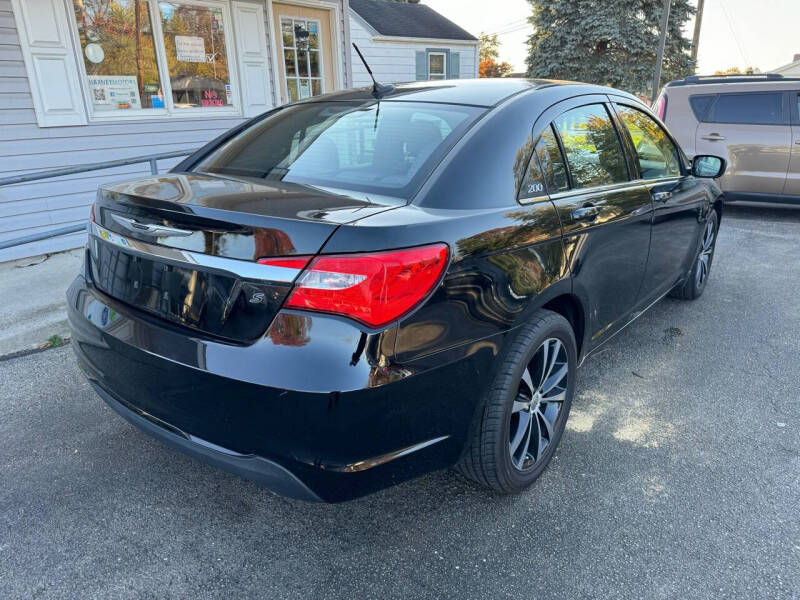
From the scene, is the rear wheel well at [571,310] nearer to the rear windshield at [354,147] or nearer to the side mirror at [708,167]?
the rear windshield at [354,147]

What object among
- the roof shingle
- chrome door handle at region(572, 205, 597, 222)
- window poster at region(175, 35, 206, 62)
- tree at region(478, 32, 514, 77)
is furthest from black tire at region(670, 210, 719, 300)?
tree at region(478, 32, 514, 77)

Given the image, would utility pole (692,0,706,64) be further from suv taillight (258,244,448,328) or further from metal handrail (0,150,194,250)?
suv taillight (258,244,448,328)

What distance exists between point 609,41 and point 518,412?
71.7ft

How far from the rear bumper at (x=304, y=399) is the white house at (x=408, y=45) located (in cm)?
1421

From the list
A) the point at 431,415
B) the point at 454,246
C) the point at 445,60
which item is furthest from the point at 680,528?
the point at 445,60

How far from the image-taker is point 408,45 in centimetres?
1689

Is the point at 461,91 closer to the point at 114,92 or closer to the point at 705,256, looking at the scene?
the point at 705,256

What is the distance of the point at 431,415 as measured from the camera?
1.87 meters

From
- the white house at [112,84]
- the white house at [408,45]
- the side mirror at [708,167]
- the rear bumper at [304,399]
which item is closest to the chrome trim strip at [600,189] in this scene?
the rear bumper at [304,399]

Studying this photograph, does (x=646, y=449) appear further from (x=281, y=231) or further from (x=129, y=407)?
(x=129, y=407)

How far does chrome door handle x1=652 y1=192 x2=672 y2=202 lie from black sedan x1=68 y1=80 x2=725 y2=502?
0.59 metres

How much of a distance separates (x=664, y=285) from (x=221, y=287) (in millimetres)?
3052

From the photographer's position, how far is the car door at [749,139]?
7504 mm

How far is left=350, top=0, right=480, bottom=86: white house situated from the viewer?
1636 centimetres
